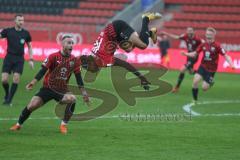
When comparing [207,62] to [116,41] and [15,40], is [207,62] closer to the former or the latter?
[116,41]

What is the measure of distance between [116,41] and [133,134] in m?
3.03

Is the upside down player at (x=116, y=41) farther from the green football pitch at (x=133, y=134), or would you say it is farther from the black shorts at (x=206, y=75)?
the black shorts at (x=206, y=75)

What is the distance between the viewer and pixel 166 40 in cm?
3634

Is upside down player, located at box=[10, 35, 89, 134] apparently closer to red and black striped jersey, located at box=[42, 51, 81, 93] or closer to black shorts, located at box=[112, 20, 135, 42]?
red and black striped jersey, located at box=[42, 51, 81, 93]

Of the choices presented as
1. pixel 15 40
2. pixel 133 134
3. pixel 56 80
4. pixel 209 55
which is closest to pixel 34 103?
pixel 56 80

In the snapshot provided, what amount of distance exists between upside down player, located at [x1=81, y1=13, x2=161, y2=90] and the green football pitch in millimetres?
1410

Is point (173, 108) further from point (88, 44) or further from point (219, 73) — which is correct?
point (88, 44)

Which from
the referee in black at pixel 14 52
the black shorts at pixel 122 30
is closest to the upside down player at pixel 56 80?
the black shorts at pixel 122 30

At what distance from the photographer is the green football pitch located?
37.3 feet

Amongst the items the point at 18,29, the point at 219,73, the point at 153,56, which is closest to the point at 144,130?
the point at 18,29

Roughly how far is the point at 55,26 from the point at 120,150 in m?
31.0

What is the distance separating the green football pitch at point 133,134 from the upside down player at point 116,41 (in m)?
1.41

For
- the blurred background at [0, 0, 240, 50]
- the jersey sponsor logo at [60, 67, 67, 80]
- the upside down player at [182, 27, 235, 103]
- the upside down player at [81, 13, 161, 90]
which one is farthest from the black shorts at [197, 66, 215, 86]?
the blurred background at [0, 0, 240, 50]

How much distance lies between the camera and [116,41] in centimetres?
1589
